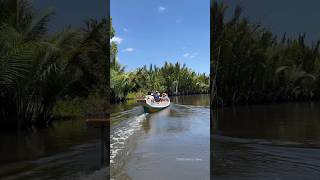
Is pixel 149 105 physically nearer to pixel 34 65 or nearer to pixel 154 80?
pixel 34 65

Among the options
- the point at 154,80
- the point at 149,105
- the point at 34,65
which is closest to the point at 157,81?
the point at 154,80

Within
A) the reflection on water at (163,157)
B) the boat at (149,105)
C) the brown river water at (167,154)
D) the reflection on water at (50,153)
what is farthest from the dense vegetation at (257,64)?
the reflection on water at (50,153)

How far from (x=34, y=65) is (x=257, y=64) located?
17714mm

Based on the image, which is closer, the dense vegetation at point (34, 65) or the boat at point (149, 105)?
the dense vegetation at point (34, 65)

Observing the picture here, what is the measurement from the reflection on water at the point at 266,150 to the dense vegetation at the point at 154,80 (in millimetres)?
12252

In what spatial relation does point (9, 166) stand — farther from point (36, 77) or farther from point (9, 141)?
point (36, 77)

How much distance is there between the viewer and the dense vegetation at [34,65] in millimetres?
12705

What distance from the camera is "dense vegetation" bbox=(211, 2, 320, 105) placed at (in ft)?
86.2

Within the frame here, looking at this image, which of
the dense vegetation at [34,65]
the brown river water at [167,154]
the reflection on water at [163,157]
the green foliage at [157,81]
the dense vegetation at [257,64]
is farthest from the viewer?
the green foliage at [157,81]

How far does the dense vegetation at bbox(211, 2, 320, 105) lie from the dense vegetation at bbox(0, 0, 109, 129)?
10.3m

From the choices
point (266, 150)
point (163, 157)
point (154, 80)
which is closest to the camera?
point (163, 157)

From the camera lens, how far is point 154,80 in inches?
2213

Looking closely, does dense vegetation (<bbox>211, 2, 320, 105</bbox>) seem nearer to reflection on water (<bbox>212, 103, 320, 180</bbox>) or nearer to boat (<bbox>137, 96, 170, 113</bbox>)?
boat (<bbox>137, 96, 170, 113</bbox>)

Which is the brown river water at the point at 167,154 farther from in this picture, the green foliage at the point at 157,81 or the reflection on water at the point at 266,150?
the green foliage at the point at 157,81
